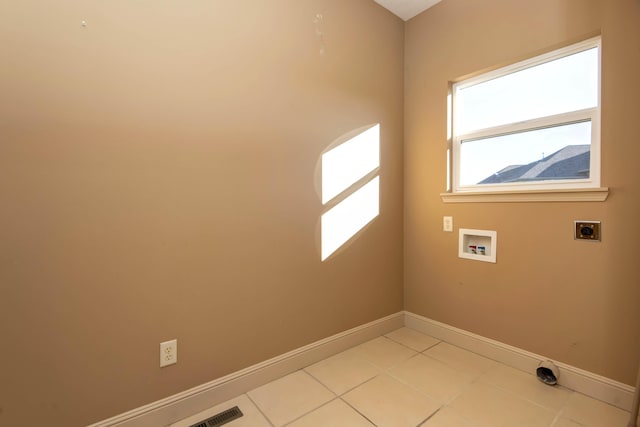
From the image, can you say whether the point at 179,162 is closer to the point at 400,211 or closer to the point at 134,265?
the point at 134,265

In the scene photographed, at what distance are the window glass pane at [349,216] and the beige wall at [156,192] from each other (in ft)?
0.35

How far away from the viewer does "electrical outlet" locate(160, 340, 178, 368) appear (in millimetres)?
1451

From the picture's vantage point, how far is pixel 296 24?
6.20ft

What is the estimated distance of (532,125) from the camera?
1940mm

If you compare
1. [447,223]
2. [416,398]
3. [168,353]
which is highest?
[447,223]

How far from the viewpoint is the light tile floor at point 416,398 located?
148 centimetres

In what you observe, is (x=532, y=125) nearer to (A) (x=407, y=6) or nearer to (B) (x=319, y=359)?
(A) (x=407, y=6)

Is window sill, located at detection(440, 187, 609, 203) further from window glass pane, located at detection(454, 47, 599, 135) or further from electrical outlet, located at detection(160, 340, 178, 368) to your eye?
electrical outlet, located at detection(160, 340, 178, 368)

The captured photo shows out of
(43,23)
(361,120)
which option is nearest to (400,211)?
(361,120)

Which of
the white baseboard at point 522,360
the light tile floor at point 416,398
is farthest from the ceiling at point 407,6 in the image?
the light tile floor at point 416,398

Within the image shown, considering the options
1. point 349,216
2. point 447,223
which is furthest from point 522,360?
point 349,216

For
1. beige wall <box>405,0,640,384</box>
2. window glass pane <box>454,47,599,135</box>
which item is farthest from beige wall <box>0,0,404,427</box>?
window glass pane <box>454,47,599,135</box>

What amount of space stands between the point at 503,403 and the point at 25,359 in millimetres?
2283

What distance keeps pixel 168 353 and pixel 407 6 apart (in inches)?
119
